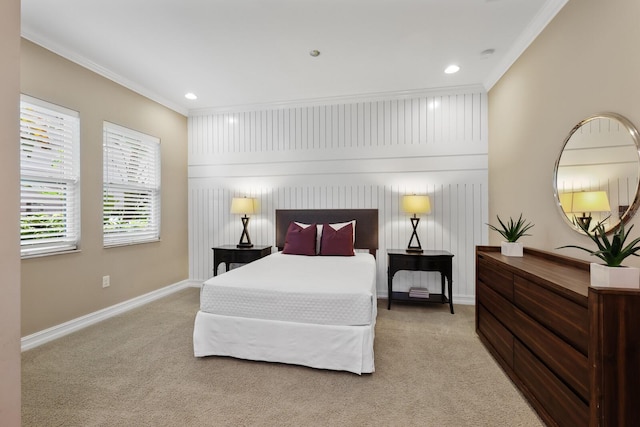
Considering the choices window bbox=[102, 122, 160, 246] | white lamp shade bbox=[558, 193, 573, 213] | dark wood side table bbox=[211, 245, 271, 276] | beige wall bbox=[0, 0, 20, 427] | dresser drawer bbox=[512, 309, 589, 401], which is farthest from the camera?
dark wood side table bbox=[211, 245, 271, 276]

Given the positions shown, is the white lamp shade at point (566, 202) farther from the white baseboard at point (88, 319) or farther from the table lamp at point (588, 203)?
the white baseboard at point (88, 319)

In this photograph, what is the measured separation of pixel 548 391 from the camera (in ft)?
5.23

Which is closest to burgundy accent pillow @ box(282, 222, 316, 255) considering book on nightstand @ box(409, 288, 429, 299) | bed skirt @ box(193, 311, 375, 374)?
book on nightstand @ box(409, 288, 429, 299)

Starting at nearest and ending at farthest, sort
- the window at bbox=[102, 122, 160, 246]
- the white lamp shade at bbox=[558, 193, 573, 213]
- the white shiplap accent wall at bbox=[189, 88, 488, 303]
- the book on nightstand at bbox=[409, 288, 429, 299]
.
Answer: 1. the white lamp shade at bbox=[558, 193, 573, 213]
2. the window at bbox=[102, 122, 160, 246]
3. the book on nightstand at bbox=[409, 288, 429, 299]
4. the white shiplap accent wall at bbox=[189, 88, 488, 303]

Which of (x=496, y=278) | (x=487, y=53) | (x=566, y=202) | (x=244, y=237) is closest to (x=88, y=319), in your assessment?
(x=244, y=237)

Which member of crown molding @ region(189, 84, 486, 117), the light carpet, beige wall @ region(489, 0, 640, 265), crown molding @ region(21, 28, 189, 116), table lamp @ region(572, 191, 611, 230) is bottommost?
the light carpet

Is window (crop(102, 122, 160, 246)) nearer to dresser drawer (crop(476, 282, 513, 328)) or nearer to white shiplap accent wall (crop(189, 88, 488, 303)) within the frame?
white shiplap accent wall (crop(189, 88, 488, 303))

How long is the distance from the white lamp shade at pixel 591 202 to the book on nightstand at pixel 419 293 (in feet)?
6.30

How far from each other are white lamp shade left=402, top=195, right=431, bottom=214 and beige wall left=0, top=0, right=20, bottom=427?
3415mm

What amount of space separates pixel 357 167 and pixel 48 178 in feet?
11.2

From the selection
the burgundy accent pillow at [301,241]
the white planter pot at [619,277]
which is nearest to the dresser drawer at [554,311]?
the white planter pot at [619,277]

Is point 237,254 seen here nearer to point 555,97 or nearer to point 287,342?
point 287,342

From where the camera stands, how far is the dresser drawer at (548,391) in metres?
1.36

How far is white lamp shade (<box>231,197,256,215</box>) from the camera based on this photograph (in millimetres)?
4141
